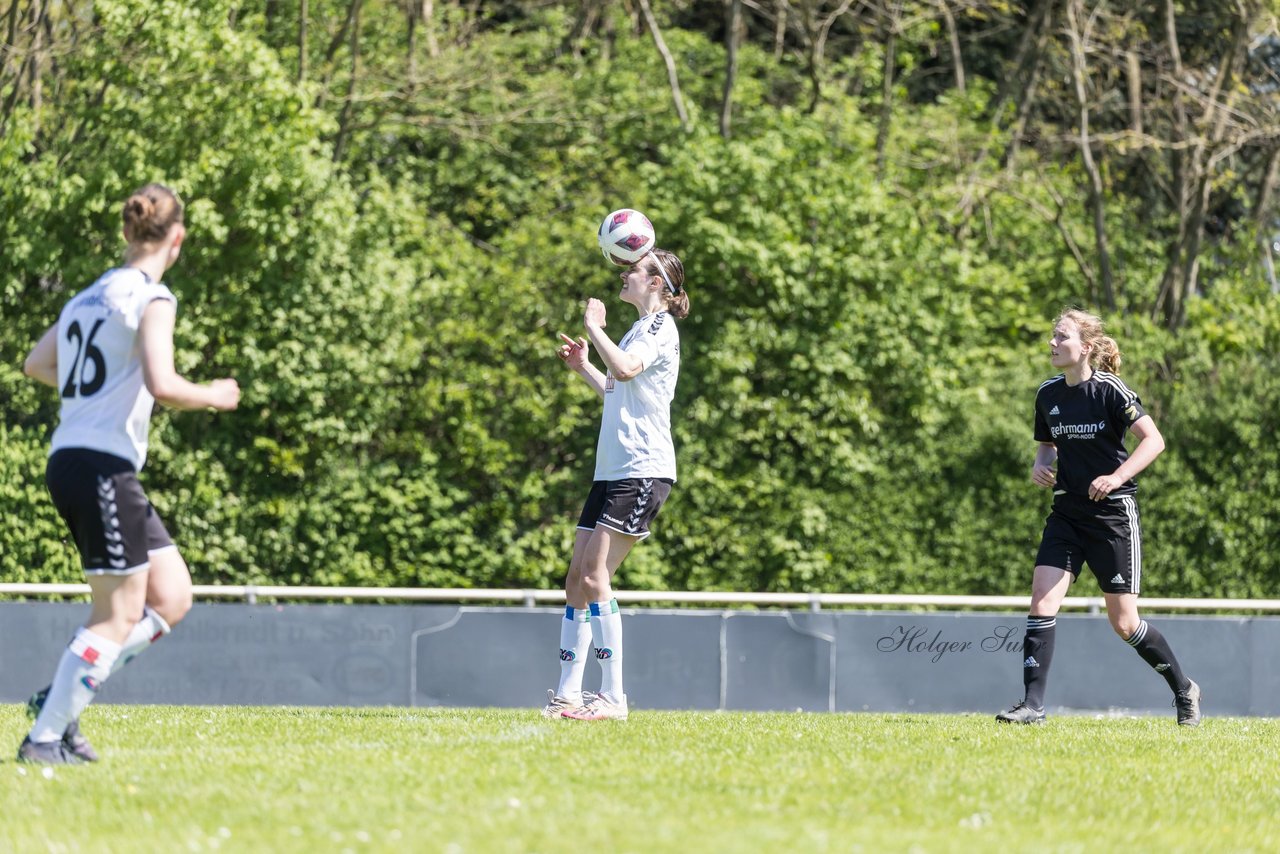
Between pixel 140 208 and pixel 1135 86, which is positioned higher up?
pixel 1135 86

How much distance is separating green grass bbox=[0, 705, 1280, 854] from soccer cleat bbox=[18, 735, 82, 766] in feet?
0.32

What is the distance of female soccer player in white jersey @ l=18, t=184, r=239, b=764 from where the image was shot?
497cm

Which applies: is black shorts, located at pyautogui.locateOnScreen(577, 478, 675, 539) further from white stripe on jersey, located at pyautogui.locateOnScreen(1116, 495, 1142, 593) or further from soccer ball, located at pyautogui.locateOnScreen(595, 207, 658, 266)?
white stripe on jersey, located at pyautogui.locateOnScreen(1116, 495, 1142, 593)

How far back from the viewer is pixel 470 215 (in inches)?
821

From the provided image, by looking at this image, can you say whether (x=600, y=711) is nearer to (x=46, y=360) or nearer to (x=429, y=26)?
(x=46, y=360)

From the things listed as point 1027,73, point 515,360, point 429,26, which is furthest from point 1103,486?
point 1027,73

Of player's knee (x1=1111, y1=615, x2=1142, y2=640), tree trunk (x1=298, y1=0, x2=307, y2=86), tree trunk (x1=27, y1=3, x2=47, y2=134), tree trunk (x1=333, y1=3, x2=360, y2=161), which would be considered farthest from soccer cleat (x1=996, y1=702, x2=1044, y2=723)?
tree trunk (x1=333, y1=3, x2=360, y2=161)

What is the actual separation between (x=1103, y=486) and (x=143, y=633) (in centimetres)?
480

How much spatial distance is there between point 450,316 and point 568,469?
2268 millimetres

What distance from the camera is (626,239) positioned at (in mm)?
7430

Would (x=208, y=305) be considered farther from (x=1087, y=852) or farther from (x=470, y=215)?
(x=1087, y=852)

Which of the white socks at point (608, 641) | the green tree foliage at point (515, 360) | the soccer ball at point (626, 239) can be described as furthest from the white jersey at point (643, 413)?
the green tree foliage at point (515, 360)

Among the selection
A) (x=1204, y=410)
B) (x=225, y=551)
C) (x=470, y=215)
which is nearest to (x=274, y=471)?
(x=225, y=551)

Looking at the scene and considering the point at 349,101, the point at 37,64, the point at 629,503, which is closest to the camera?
the point at 629,503
